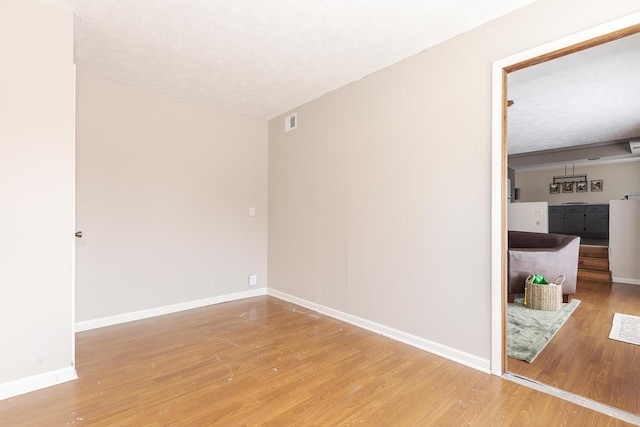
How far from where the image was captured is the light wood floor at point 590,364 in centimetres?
192

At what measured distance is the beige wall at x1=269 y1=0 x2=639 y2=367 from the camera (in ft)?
7.29

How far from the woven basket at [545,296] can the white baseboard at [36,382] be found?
4.41 metres

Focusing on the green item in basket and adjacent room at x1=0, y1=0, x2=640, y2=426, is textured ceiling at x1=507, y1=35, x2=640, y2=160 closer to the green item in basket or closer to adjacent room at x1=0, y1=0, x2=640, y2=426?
adjacent room at x1=0, y1=0, x2=640, y2=426

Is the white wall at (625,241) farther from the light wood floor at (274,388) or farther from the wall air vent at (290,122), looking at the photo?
the wall air vent at (290,122)

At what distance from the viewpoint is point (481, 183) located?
88.5 inches

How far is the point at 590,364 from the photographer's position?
7.49ft

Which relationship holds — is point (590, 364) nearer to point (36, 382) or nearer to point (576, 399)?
point (576, 399)

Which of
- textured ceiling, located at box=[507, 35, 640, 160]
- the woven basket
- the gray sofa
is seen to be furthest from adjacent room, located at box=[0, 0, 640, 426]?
textured ceiling, located at box=[507, 35, 640, 160]

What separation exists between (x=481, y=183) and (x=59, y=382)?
3.21 meters

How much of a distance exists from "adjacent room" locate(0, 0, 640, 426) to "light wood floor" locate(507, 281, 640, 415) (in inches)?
0.9

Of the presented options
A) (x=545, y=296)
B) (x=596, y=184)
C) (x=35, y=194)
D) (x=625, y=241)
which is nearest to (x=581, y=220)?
(x=596, y=184)

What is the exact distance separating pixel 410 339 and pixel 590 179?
342 inches

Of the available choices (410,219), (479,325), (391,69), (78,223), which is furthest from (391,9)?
(78,223)

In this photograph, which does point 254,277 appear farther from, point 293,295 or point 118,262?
point 118,262
